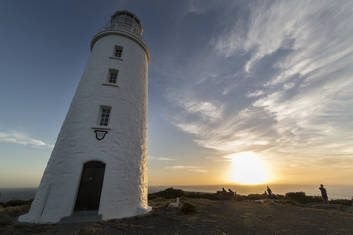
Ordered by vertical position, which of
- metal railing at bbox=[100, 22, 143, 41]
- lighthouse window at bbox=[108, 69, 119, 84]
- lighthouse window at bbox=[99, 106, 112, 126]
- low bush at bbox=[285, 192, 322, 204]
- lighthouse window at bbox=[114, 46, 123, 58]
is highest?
metal railing at bbox=[100, 22, 143, 41]

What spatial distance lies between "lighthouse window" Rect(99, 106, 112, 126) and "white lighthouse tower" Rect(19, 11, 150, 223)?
0.06 metres

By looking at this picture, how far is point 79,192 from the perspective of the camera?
25.1 ft

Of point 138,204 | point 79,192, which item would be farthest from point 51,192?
point 138,204

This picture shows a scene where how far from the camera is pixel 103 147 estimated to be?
8.23 metres

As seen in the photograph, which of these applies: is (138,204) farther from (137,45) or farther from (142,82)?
(137,45)

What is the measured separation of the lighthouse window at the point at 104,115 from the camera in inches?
363

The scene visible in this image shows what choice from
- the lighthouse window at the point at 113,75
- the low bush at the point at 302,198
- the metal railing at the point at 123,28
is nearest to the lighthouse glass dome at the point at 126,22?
the metal railing at the point at 123,28

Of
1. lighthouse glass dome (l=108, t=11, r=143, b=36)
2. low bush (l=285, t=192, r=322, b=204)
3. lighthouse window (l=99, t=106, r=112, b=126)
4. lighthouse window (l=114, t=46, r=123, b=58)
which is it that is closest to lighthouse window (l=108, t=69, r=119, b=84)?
lighthouse window (l=114, t=46, r=123, b=58)

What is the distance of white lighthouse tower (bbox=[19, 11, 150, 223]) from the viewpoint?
734cm

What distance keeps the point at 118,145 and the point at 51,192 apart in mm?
3784

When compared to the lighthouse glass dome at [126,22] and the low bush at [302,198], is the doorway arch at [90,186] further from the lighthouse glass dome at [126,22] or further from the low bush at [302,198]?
the low bush at [302,198]

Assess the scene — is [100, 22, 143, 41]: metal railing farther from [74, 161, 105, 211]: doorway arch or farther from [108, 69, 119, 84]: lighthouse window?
[74, 161, 105, 211]: doorway arch

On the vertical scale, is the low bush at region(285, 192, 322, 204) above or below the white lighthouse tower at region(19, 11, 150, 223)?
below

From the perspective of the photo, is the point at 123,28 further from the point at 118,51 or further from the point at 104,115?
the point at 104,115
